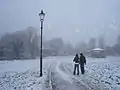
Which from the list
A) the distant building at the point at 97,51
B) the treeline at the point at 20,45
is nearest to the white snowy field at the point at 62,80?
the distant building at the point at 97,51

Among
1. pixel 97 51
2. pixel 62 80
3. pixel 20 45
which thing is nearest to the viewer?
pixel 62 80

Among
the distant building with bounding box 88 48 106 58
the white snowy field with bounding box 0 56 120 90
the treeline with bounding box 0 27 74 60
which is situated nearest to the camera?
the white snowy field with bounding box 0 56 120 90

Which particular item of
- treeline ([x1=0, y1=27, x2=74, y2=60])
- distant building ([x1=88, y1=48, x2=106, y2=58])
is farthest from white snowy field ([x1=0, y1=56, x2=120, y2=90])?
treeline ([x1=0, y1=27, x2=74, y2=60])

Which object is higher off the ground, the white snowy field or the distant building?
the distant building

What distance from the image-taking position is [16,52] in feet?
135

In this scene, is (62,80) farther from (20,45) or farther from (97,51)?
(20,45)

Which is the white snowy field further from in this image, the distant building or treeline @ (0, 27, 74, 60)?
treeline @ (0, 27, 74, 60)

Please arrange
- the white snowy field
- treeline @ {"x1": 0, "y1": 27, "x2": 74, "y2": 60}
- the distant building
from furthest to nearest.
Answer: treeline @ {"x1": 0, "y1": 27, "x2": 74, "y2": 60} < the distant building < the white snowy field

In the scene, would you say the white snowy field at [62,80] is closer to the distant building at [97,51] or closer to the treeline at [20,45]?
the distant building at [97,51]

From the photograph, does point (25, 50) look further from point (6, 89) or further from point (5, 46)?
point (6, 89)

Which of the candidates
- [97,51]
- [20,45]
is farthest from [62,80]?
[20,45]

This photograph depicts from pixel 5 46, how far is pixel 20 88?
33540mm

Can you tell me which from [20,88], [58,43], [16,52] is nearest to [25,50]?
[16,52]

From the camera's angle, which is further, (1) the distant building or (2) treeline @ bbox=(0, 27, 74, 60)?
(2) treeline @ bbox=(0, 27, 74, 60)
